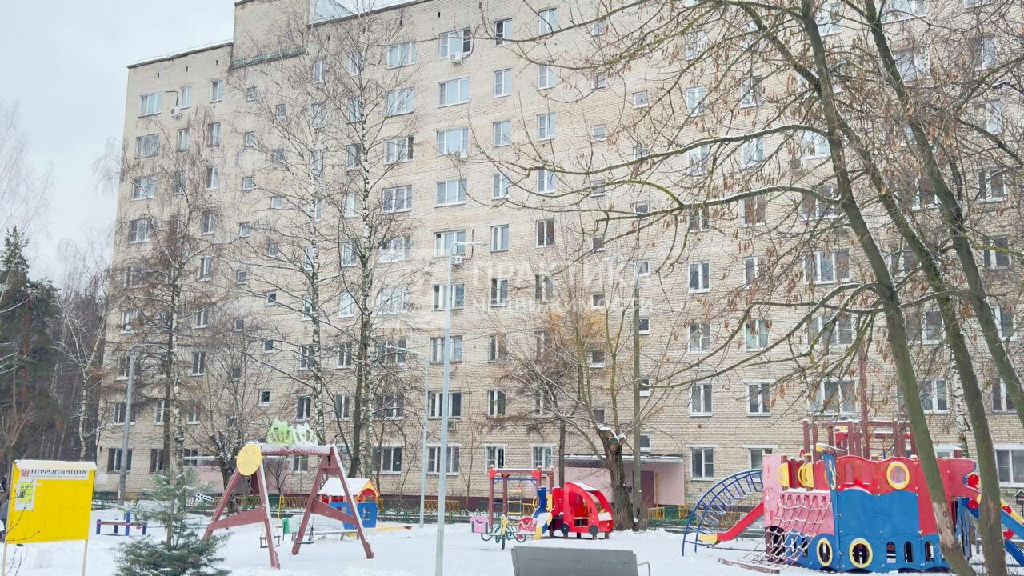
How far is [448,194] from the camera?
43.9 metres

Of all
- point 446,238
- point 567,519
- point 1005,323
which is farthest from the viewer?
point 446,238

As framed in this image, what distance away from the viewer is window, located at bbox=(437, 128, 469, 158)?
43.3 m

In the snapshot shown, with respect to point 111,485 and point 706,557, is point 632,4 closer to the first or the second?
point 706,557

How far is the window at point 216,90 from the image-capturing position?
50.2 meters

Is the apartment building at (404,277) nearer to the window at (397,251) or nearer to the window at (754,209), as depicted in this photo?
the window at (397,251)

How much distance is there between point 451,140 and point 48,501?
3190 centimetres

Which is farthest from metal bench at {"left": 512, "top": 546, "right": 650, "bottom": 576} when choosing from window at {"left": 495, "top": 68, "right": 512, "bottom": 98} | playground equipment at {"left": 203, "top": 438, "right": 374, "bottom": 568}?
window at {"left": 495, "top": 68, "right": 512, "bottom": 98}

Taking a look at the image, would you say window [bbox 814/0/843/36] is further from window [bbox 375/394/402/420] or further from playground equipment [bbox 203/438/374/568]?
window [bbox 375/394/402/420]

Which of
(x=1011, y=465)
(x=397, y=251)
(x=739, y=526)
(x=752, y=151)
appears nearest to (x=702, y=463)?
(x=1011, y=465)

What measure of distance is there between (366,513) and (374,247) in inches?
339

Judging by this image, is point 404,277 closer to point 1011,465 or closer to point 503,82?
point 503,82

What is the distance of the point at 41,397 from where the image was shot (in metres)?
48.6

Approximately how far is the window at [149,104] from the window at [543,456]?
30.2 m

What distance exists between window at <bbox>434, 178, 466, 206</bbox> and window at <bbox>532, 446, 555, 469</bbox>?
39.6 feet
